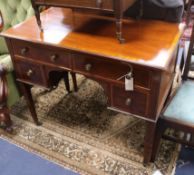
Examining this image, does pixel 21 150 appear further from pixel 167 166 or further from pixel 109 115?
pixel 167 166

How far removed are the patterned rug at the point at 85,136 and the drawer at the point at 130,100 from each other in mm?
445

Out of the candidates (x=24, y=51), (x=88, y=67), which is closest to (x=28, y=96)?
(x=24, y=51)

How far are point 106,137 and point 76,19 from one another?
824 millimetres

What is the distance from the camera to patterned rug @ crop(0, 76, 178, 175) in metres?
1.49

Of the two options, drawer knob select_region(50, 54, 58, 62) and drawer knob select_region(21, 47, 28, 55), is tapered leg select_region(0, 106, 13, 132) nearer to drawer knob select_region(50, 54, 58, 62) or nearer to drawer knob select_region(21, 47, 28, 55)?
drawer knob select_region(21, 47, 28, 55)

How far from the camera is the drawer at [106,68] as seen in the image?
108 cm

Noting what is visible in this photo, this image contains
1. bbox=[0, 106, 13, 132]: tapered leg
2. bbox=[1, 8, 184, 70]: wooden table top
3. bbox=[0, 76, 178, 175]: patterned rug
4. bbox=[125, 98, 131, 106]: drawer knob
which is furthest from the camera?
bbox=[0, 106, 13, 132]: tapered leg

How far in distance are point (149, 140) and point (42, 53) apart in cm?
77

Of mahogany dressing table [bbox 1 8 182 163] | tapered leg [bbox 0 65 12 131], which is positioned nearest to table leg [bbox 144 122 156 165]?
mahogany dressing table [bbox 1 8 182 163]

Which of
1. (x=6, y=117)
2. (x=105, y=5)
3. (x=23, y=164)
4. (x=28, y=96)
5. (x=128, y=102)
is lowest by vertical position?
(x=23, y=164)

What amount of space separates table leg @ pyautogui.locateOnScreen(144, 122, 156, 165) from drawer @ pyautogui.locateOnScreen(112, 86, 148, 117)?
0.09 metres

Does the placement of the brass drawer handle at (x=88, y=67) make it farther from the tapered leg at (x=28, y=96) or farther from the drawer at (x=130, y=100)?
the tapered leg at (x=28, y=96)

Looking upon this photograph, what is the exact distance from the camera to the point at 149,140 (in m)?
1.32

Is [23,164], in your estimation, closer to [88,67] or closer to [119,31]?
[88,67]
